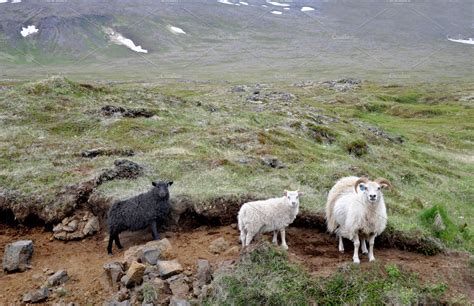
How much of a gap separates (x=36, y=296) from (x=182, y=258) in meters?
4.32

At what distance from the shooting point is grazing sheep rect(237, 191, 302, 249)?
1385cm

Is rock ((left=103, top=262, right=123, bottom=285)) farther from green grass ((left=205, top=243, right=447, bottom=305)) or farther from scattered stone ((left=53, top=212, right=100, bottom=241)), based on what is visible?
scattered stone ((left=53, top=212, right=100, bottom=241))

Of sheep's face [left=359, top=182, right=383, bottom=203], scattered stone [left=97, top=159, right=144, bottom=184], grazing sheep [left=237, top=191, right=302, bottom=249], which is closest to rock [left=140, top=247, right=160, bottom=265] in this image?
A: grazing sheep [left=237, top=191, right=302, bottom=249]

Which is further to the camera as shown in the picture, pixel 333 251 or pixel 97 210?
pixel 97 210

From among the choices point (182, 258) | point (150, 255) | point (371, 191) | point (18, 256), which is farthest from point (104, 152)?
point (371, 191)

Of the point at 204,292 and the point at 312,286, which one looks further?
the point at 204,292

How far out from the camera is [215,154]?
25594mm

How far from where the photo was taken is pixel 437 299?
12.1 m

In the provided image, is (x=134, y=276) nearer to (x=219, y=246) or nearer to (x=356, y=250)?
(x=219, y=246)

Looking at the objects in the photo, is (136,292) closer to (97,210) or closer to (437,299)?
(97,210)

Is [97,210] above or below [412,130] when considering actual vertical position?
above

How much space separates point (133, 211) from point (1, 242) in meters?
5.51

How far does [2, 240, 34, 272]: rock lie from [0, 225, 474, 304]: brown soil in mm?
240

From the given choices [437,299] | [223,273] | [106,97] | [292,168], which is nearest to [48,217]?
[223,273]
